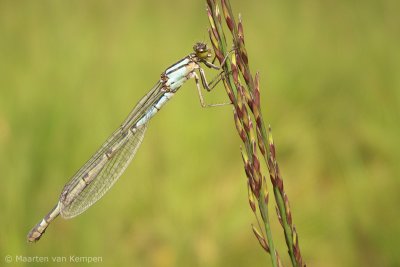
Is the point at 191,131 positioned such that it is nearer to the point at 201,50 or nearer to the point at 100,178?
the point at 100,178

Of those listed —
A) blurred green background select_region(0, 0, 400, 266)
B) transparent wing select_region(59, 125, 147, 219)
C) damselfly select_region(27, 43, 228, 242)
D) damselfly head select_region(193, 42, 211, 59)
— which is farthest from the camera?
blurred green background select_region(0, 0, 400, 266)

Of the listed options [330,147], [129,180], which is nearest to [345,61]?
[330,147]

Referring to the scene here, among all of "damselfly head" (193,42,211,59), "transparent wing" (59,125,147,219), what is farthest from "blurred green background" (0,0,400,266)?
"damselfly head" (193,42,211,59)

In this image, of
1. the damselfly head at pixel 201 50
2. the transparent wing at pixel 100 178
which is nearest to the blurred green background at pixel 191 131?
the transparent wing at pixel 100 178

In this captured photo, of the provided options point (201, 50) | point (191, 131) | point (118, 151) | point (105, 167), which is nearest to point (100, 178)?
point (105, 167)

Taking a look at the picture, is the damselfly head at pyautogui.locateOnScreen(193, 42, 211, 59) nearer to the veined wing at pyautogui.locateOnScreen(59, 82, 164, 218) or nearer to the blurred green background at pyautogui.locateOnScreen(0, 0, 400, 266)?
the veined wing at pyautogui.locateOnScreen(59, 82, 164, 218)

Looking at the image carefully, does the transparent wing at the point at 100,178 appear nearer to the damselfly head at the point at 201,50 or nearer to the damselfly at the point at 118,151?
the damselfly at the point at 118,151
